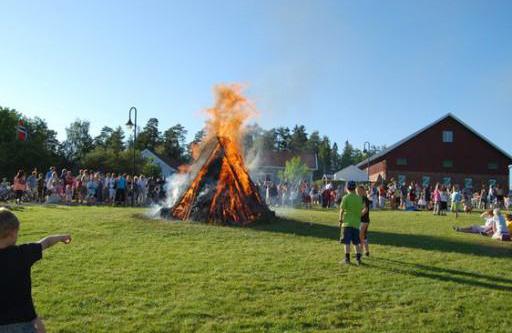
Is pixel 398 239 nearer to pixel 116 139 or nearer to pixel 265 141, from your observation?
pixel 265 141

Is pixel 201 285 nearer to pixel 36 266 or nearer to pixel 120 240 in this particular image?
pixel 36 266

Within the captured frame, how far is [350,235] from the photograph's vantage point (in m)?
10.6

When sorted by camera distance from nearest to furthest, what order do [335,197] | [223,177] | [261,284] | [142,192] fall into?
1. [261,284]
2. [223,177]
3. [142,192]
4. [335,197]

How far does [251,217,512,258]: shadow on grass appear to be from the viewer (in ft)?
43.4

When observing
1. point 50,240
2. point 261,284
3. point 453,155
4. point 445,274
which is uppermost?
point 453,155

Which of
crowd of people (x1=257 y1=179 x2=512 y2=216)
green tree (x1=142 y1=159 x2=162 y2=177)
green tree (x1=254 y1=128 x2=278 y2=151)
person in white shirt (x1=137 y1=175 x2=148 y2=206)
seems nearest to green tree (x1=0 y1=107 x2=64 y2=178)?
green tree (x1=142 y1=159 x2=162 y2=177)

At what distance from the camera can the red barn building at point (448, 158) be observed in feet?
181

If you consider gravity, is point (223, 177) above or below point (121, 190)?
above

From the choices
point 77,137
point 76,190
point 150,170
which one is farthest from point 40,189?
point 77,137

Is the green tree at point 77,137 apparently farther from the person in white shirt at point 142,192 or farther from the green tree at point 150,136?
the person in white shirt at point 142,192

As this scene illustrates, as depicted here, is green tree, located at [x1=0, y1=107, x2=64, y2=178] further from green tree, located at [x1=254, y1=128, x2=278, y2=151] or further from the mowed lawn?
the mowed lawn

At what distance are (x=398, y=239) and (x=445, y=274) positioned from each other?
5221mm

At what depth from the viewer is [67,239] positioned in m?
4.73

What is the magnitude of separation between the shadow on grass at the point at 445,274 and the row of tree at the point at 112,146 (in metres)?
12.8
